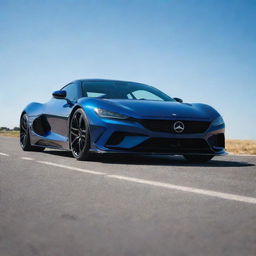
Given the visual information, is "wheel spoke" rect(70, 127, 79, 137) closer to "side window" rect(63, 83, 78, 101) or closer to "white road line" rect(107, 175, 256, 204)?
"side window" rect(63, 83, 78, 101)

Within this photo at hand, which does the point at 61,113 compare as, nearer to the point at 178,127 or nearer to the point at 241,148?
the point at 178,127

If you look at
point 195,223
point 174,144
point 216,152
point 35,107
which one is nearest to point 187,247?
point 195,223

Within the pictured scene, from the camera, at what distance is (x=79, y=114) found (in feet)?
21.5

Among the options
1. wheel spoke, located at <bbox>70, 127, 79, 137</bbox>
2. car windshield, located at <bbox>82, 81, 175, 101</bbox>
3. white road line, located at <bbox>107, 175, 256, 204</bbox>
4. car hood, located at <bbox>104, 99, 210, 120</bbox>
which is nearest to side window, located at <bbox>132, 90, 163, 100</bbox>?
car windshield, located at <bbox>82, 81, 175, 101</bbox>

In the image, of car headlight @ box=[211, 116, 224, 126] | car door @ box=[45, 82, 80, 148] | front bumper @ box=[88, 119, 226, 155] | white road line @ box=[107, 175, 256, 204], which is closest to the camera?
white road line @ box=[107, 175, 256, 204]

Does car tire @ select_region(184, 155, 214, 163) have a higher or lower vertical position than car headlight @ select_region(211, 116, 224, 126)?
lower

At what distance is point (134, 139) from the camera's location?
5.89m

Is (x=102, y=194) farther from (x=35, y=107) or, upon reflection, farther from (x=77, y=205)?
(x=35, y=107)

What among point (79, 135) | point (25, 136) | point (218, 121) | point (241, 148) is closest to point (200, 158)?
point (218, 121)

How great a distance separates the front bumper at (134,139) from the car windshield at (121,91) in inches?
40.6

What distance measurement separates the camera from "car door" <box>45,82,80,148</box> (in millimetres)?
7054

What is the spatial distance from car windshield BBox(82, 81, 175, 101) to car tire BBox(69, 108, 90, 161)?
0.55 m

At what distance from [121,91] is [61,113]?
101 cm

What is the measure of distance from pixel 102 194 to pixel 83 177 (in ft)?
3.44
